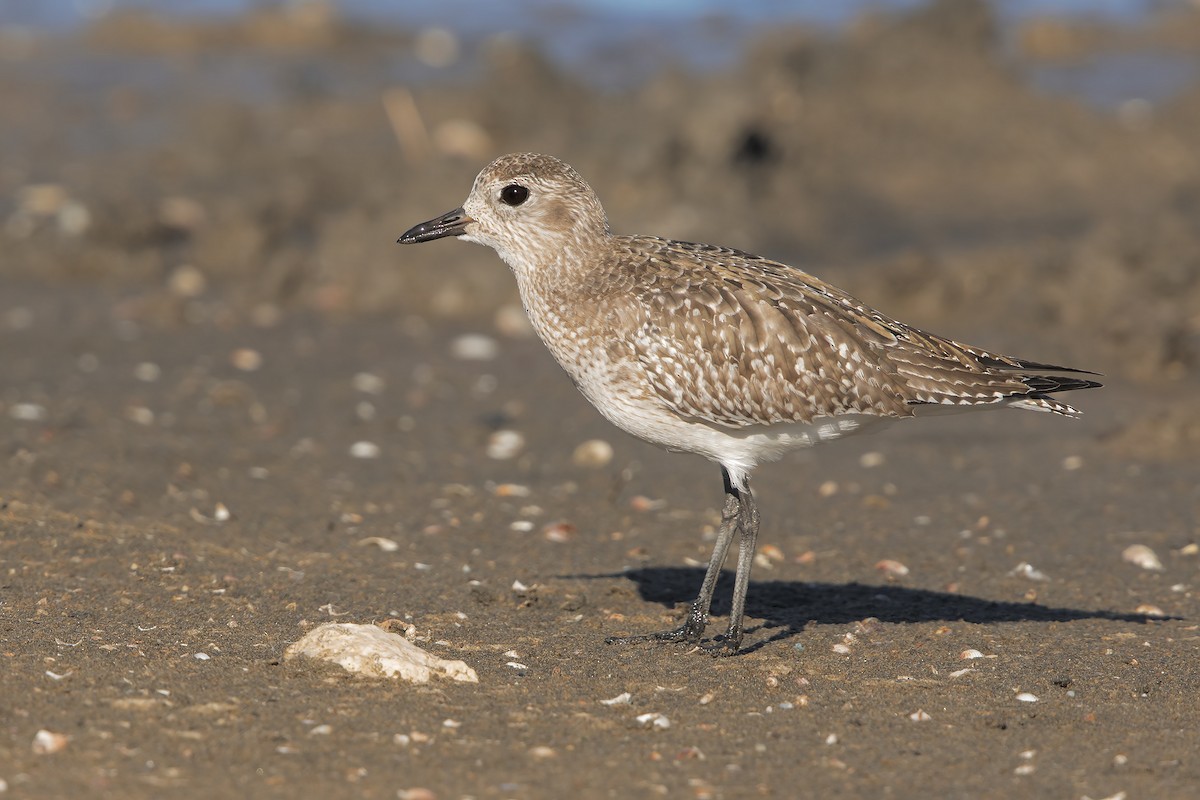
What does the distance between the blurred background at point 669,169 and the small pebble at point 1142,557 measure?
205cm

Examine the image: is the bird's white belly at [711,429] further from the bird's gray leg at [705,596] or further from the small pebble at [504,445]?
the small pebble at [504,445]

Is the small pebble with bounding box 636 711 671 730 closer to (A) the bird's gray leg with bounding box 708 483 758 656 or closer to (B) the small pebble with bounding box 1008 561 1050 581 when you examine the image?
(A) the bird's gray leg with bounding box 708 483 758 656

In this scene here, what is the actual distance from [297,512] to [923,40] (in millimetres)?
11712

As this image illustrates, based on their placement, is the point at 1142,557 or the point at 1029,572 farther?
the point at 1142,557

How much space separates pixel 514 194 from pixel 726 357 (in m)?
1.46

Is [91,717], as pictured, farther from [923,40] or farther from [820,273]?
[923,40]

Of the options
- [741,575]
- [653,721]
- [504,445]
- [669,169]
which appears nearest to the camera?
[653,721]

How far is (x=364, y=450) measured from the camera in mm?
11047

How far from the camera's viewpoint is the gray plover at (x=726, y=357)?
24.8 feet

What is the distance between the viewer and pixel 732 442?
765cm

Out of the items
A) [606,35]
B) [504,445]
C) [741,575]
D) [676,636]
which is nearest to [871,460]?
[504,445]

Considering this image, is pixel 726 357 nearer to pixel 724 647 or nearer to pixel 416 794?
pixel 724 647

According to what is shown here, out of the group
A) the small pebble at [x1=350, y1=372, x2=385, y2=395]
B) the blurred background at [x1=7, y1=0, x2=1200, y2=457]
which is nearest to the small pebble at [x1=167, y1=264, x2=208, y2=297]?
the blurred background at [x1=7, y1=0, x2=1200, y2=457]

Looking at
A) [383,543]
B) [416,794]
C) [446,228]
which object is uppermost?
[446,228]
